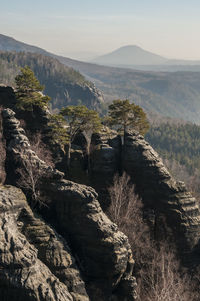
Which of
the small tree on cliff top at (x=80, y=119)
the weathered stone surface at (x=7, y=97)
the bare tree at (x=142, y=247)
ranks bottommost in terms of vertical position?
the bare tree at (x=142, y=247)

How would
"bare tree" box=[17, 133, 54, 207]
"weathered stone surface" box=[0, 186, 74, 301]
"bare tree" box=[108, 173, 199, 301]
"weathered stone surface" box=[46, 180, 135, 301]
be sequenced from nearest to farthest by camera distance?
"weathered stone surface" box=[0, 186, 74, 301] < "weathered stone surface" box=[46, 180, 135, 301] < "bare tree" box=[17, 133, 54, 207] < "bare tree" box=[108, 173, 199, 301]

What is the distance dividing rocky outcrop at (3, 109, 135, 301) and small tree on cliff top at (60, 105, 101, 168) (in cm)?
1883

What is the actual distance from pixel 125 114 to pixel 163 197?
18939 mm

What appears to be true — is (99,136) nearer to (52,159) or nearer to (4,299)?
(52,159)

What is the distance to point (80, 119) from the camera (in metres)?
53.3

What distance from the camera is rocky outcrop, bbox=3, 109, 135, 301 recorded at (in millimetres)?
29297

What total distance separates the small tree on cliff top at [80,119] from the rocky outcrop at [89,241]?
1883cm

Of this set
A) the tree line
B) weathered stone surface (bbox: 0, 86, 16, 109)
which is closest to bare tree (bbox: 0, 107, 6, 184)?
the tree line

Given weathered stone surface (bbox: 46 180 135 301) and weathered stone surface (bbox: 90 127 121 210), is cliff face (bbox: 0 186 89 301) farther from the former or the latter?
weathered stone surface (bbox: 90 127 121 210)

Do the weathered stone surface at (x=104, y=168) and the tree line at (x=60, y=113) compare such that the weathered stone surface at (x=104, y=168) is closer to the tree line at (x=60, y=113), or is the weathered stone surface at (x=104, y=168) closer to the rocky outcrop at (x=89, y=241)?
the tree line at (x=60, y=113)

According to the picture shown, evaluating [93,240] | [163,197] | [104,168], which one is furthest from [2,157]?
[163,197]

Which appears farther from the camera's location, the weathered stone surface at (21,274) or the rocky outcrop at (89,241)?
the rocky outcrop at (89,241)

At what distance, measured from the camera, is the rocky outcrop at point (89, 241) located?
29297 mm

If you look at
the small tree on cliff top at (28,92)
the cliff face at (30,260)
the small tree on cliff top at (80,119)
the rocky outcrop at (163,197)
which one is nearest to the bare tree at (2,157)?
the cliff face at (30,260)
